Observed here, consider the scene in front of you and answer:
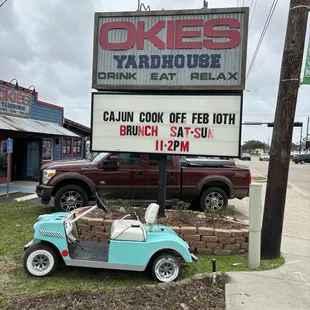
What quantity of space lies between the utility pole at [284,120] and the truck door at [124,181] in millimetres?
4436

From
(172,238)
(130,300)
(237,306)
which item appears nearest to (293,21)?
(172,238)

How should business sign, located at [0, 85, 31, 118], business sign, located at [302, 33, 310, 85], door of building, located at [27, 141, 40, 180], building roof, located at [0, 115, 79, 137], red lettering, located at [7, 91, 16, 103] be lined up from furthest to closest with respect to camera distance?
door of building, located at [27, 141, 40, 180]
red lettering, located at [7, 91, 16, 103]
business sign, located at [0, 85, 31, 118]
building roof, located at [0, 115, 79, 137]
business sign, located at [302, 33, 310, 85]

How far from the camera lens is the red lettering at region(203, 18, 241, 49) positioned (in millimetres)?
6359

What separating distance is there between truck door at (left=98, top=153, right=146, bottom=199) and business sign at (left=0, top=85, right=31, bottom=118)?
8623 mm

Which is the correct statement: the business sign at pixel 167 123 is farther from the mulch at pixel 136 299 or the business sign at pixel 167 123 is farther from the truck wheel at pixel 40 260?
the mulch at pixel 136 299

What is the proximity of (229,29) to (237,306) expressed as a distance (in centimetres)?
463

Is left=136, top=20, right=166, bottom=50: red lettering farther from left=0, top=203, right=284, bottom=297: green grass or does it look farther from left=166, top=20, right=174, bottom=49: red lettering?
left=0, top=203, right=284, bottom=297: green grass

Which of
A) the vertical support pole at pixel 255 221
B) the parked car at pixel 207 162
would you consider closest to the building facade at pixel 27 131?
the parked car at pixel 207 162

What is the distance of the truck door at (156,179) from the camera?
9.59m

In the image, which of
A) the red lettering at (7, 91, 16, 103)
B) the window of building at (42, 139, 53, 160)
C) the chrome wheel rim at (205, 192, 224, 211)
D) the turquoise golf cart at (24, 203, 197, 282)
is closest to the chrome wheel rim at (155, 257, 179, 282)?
the turquoise golf cart at (24, 203, 197, 282)

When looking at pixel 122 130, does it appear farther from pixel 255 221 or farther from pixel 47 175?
pixel 47 175

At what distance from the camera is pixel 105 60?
22.3 feet

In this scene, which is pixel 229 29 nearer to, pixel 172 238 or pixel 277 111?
pixel 277 111

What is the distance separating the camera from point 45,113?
19.7 m
